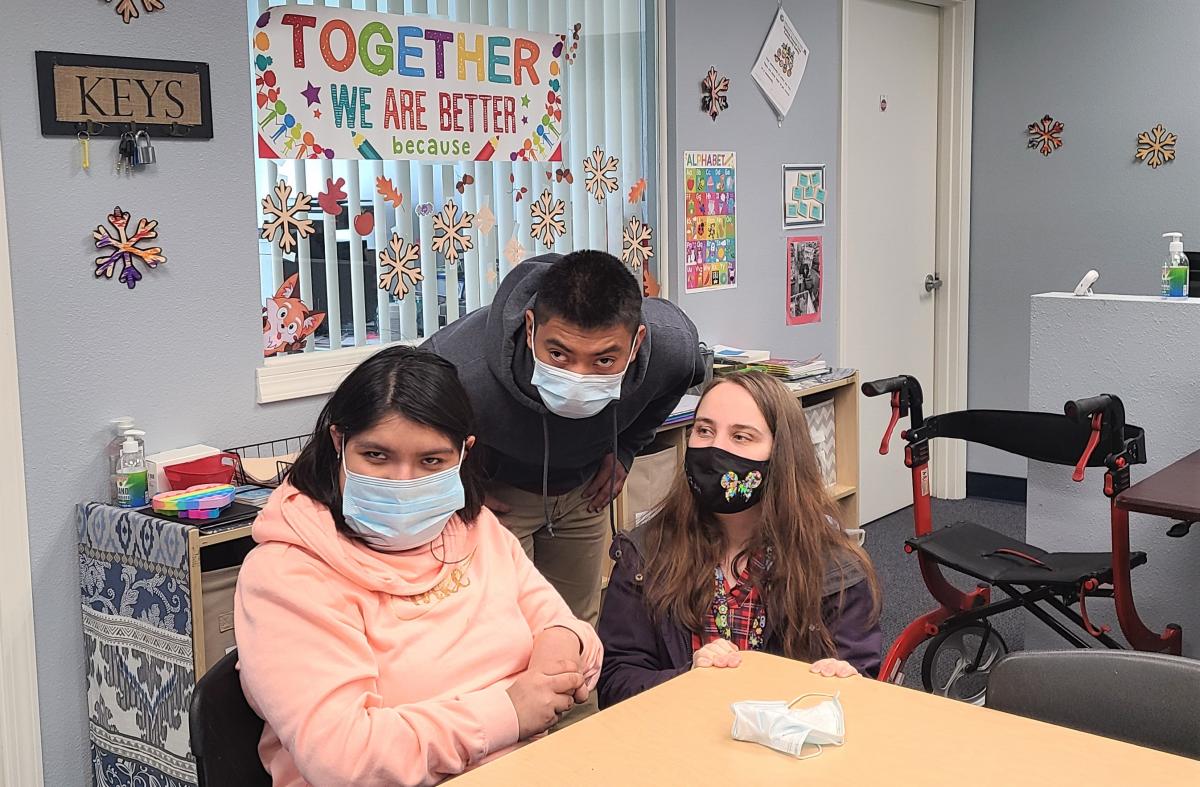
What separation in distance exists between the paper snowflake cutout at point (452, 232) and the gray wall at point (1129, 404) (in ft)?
5.15

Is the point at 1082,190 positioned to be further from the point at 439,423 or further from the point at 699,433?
the point at 439,423

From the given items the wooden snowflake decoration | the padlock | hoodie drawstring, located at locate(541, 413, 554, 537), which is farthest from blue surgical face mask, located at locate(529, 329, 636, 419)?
the wooden snowflake decoration

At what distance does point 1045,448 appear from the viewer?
314 cm

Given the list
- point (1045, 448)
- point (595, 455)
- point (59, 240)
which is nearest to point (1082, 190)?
point (1045, 448)

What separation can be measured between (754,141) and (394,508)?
2923mm

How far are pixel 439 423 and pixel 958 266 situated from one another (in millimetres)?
4175

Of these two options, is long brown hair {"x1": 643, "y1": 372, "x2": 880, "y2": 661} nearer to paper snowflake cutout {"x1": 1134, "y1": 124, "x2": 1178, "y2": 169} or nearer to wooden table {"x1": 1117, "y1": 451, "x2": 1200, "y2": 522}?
wooden table {"x1": 1117, "y1": 451, "x2": 1200, "y2": 522}

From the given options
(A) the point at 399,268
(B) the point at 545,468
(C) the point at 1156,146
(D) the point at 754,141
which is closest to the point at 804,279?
(D) the point at 754,141

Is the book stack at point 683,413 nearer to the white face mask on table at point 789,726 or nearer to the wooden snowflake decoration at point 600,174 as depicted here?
the wooden snowflake decoration at point 600,174

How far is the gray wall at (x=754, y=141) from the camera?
3908 mm

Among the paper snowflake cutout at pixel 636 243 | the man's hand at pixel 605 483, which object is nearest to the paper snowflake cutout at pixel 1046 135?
the paper snowflake cutout at pixel 636 243

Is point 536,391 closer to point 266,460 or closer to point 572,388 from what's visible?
point 572,388

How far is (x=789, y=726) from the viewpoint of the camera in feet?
4.67

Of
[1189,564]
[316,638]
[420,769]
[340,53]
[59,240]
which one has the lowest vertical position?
[1189,564]
